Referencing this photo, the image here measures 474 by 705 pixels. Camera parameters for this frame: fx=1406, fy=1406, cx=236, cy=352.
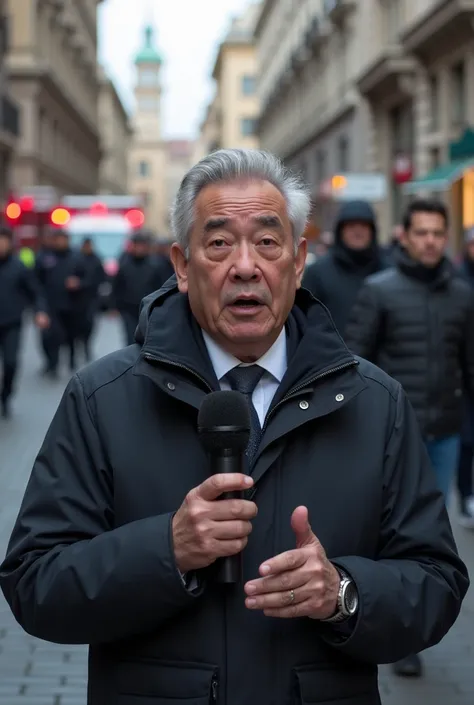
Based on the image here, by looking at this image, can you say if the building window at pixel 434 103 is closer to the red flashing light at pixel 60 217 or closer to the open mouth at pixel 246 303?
the red flashing light at pixel 60 217

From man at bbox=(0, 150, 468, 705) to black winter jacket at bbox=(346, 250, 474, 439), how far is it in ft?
11.9

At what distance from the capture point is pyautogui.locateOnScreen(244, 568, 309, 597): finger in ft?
7.57

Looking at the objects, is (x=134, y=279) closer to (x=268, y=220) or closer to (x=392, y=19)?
(x=268, y=220)

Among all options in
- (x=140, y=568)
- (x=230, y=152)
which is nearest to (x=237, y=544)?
(x=140, y=568)

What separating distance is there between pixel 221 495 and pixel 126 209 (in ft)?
118

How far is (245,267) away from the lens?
2.58m

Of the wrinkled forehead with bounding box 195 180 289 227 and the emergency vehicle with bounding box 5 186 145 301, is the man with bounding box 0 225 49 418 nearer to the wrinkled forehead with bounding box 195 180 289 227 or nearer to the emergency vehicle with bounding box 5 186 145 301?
the wrinkled forehead with bounding box 195 180 289 227

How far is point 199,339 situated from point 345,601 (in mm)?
581

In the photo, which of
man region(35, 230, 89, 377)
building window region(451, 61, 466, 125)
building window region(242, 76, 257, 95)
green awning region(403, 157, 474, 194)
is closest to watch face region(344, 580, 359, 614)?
man region(35, 230, 89, 377)

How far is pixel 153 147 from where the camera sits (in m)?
172

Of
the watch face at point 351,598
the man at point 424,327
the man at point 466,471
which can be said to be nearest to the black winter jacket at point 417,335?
the man at point 424,327

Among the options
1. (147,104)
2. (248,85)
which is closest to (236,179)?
(248,85)

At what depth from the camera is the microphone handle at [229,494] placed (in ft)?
7.41

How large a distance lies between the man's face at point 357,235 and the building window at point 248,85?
295 feet
